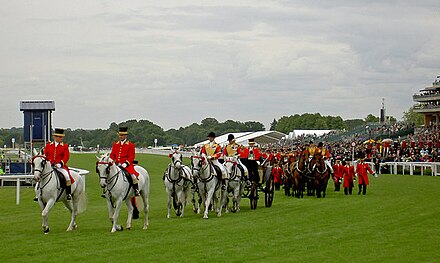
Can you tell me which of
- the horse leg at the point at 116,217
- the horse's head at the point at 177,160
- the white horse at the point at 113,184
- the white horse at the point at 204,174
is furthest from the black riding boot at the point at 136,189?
the white horse at the point at 204,174

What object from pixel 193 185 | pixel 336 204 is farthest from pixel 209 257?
pixel 336 204

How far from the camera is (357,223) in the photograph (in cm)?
1709

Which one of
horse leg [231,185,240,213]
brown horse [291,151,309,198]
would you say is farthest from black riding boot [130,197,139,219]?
brown horse [291,151,309,198]

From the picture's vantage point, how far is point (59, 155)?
16.5 metres

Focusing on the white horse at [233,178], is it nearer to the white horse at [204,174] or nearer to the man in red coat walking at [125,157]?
the white horse at [204,174]

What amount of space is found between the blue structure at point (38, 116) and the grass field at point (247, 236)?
1379 centimetres

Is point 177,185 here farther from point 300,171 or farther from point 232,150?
point 300,171

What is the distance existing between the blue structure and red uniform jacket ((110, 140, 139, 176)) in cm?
2017

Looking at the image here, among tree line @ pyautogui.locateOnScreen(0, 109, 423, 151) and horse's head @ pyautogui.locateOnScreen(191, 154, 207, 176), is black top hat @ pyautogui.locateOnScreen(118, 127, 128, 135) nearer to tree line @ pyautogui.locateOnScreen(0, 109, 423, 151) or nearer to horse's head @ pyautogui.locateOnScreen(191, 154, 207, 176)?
horse's head @ pyautogui.locateOnScreen(191, 154, 207, 176)

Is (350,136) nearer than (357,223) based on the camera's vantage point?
No

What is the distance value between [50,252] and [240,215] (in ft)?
26.6

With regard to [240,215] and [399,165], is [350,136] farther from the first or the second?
[240,215]

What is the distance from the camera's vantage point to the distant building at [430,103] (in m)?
84.4

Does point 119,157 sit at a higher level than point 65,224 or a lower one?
higher
